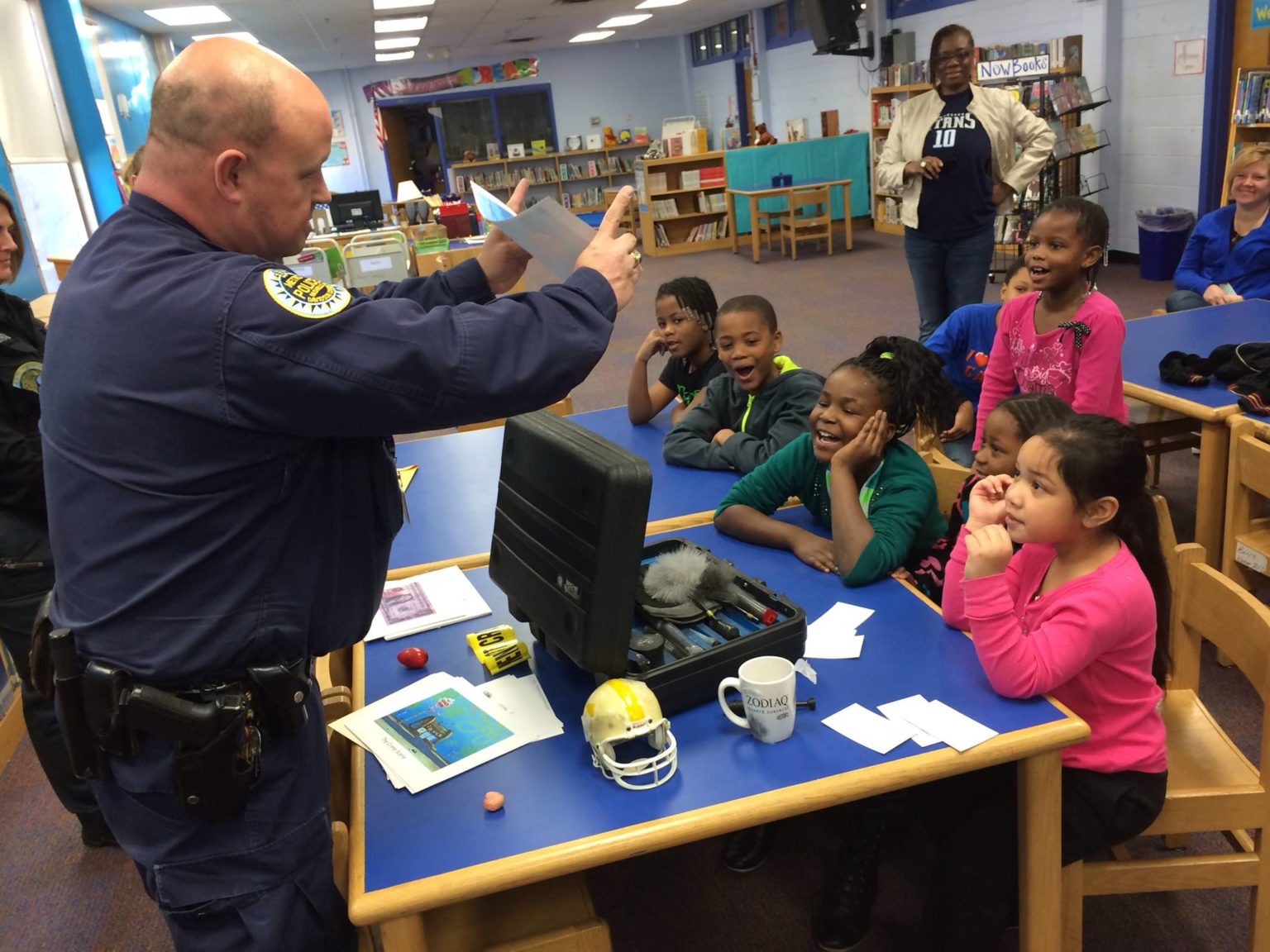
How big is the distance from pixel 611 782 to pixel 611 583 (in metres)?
0.25

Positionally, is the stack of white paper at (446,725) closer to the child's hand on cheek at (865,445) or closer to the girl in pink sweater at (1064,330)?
the child's hand on cheek at (865,445)

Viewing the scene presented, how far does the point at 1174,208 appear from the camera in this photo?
23.6ft

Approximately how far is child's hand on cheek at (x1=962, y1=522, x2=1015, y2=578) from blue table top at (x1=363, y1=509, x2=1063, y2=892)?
0.50ft

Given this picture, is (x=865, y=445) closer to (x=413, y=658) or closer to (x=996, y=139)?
(x=413, y=658)

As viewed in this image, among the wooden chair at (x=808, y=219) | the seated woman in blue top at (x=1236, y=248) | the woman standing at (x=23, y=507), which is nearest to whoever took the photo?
the woman standing at (x=23, y=507)

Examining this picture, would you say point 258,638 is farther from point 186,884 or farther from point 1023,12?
point 1023,12

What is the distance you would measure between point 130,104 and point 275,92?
10086 millimetres

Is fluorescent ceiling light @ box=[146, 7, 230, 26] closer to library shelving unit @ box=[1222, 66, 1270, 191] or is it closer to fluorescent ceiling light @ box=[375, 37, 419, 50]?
fluorescent ceiling light @ box=[375, 37, 419, 50]

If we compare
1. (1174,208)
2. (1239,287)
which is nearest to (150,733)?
(1239,287)

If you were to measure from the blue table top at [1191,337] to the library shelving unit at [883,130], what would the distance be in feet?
22.6

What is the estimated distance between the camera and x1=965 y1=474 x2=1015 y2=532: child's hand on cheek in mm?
1588

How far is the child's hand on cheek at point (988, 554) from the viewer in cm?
140

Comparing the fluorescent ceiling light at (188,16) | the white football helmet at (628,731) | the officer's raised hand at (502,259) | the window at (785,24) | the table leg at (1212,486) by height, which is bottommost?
the table leg at (1212,486)

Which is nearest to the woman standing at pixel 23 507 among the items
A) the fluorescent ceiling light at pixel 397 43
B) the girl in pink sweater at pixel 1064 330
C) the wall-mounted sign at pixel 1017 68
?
the girl in pink sweater at pixel 1064 330
